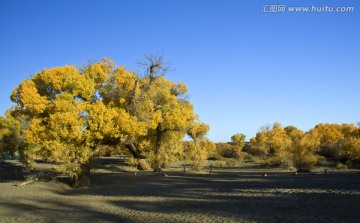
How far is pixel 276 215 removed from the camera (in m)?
12.3

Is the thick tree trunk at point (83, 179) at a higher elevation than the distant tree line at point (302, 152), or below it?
below

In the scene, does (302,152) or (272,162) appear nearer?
(302,152)

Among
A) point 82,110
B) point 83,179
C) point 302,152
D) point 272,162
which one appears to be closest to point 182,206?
point 82,110

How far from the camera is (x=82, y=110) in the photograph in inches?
926

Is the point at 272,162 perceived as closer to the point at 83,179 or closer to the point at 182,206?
the point at 83,179

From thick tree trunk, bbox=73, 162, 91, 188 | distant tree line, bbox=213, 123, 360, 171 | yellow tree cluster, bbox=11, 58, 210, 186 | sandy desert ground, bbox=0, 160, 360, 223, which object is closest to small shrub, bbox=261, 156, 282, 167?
distant tree line, bbox=213, 123, 360, 171

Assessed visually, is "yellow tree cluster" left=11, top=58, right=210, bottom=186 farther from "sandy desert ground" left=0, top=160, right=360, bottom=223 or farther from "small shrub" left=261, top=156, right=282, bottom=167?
"small shrub" left=261, top=156, right=282, bottom=167

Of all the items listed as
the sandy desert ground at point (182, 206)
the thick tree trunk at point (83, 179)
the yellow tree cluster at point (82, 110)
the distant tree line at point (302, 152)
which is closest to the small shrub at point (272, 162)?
the distant tree line at point (302, 152)

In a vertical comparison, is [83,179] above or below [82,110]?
below

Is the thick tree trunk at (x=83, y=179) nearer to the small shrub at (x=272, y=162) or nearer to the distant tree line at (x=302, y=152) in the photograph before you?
the distant tree line at (x=302, y=152)

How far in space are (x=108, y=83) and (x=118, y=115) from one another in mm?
3811

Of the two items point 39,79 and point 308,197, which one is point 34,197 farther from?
point 308,197

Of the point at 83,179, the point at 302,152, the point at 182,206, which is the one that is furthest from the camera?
the point at 302,152

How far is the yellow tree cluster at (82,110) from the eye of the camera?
2284cm
